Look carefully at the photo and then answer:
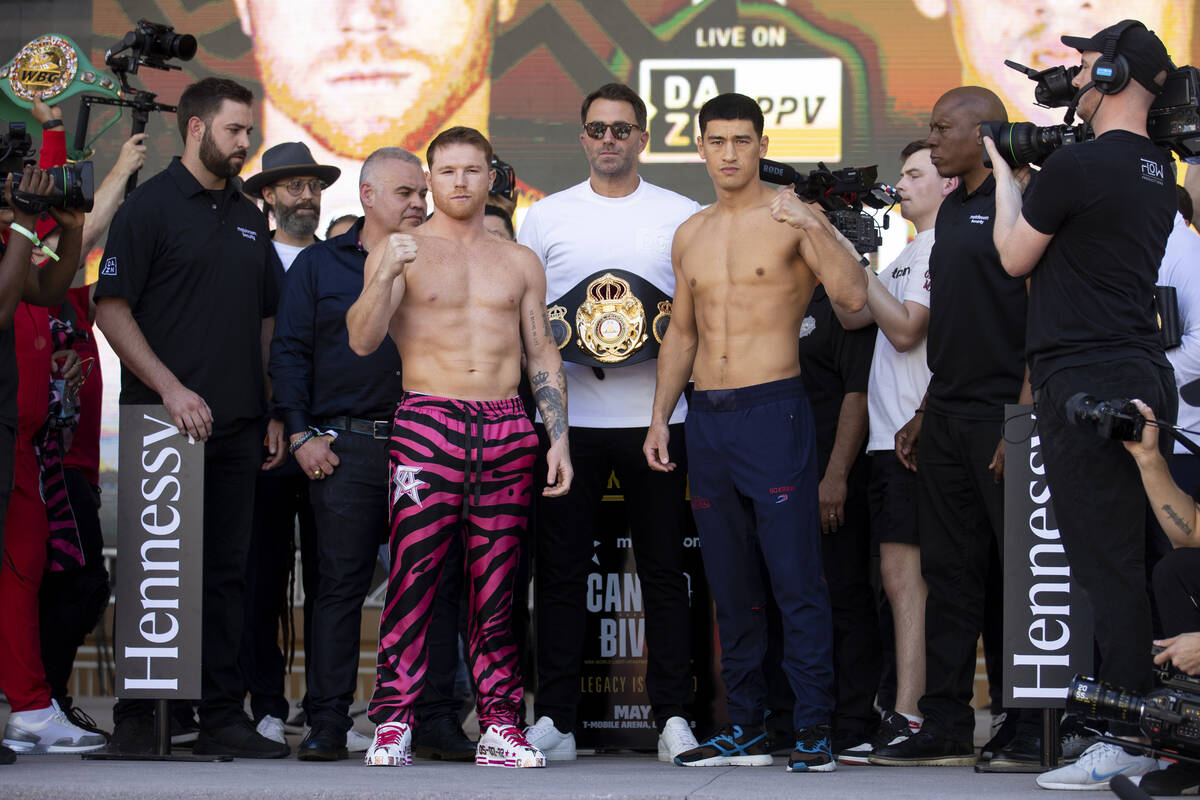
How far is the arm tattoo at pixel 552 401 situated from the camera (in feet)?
14.5

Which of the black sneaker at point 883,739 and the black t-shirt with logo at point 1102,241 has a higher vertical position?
the black t-shirt with logo at point 1102,241

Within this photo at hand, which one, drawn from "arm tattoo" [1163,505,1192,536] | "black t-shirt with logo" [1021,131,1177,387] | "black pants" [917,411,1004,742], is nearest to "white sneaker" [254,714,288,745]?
"black pants" [917,411,1004,742]

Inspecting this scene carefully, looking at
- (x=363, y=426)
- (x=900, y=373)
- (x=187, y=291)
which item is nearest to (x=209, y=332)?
(x=187, y=291)

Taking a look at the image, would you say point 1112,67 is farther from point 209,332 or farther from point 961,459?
point 209,332

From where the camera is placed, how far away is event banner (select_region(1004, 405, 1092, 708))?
13.0ft

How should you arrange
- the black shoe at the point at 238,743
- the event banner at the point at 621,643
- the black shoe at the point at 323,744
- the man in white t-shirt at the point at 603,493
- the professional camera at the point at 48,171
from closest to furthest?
1. the professional camera at the point at 48,171
2. the black shoe at the point at 323,744
3. the black shoe at the point at 238,743
4. the man in white t-shirt at the point at 603,493
5. the event banner at the point at 621,643

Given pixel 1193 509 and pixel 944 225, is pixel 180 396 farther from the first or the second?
pixel 1193 509

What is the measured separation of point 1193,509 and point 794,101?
3518mm

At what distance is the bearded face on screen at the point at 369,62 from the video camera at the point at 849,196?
262cm

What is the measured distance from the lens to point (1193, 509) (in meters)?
3.61

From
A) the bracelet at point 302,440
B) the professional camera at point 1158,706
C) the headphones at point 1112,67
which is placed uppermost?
the headphones at point 1112,67

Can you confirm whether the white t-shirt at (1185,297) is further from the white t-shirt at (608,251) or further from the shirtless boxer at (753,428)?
the white t-shirt at (608,251)

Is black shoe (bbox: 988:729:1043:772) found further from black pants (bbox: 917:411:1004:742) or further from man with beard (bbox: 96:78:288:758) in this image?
man with beard (bbox: 96:78:288:758)

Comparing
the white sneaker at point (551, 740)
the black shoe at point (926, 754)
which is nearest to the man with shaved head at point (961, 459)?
the black shoe at point (926, 754)
